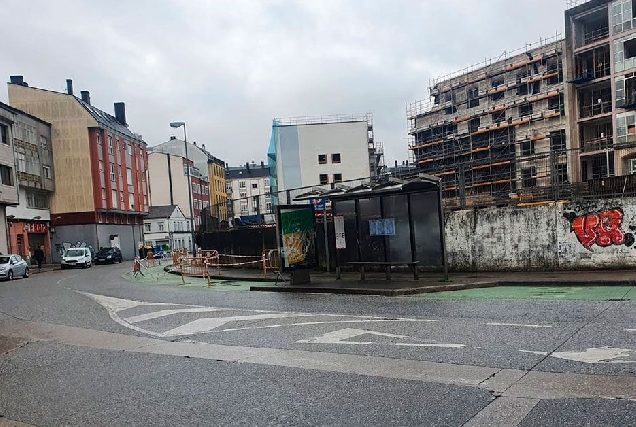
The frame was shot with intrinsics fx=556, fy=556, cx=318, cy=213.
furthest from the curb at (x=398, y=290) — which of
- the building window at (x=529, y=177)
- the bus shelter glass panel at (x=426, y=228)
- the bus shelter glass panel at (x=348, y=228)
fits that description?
the building window at (x=529, y=177)

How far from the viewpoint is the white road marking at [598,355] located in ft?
20.2

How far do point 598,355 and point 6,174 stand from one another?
47866 mm

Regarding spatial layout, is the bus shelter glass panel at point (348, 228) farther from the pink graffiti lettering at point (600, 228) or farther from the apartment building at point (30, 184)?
the apartment building at point (30, 184)

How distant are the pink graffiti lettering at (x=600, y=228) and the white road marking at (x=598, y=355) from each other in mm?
9739

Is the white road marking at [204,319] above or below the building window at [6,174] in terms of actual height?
below

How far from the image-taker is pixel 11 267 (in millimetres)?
31891

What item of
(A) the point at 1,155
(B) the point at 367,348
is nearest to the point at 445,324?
(B) the point at 367,348

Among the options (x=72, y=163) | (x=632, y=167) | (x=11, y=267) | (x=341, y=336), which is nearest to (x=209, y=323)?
(x=341, y=336)

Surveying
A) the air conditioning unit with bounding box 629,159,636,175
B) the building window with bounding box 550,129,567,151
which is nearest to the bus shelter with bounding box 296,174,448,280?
the air conditioning unit with bounding box 629,159,636,175

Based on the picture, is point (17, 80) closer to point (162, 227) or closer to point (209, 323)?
point (162, 227)

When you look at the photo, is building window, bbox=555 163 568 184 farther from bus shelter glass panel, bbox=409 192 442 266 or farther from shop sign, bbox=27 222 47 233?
shop sign, bbox=27 222 47 233

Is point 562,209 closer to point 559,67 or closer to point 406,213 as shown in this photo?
point 406,213

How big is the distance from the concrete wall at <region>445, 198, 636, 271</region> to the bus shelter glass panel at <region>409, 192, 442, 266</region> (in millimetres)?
1705

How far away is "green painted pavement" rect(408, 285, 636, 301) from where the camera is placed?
11368 millimetres
